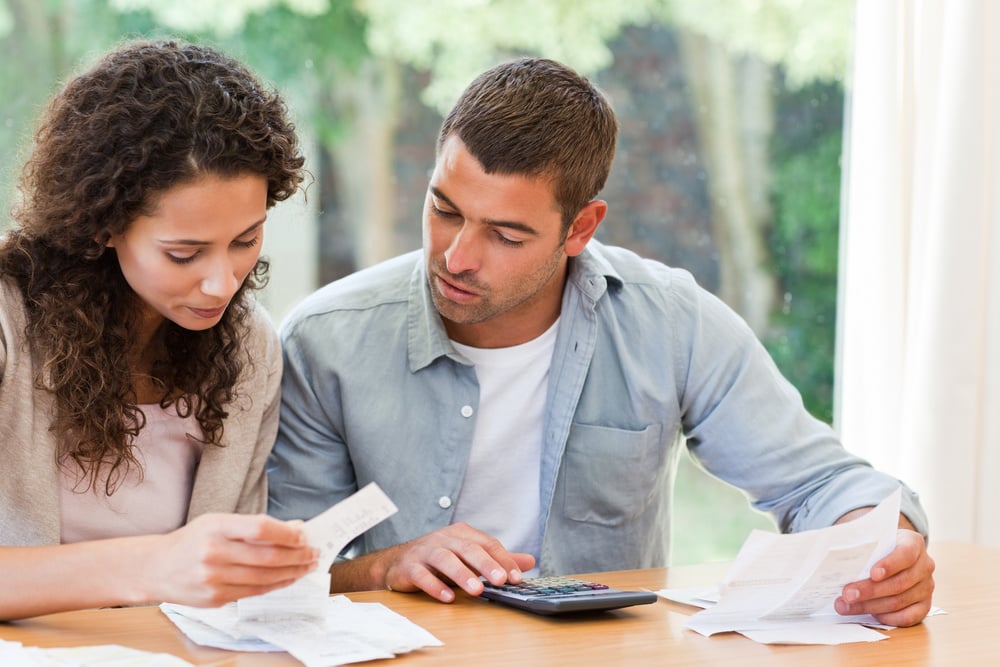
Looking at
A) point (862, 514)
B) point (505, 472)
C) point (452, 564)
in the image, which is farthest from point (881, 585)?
point (505, 472)

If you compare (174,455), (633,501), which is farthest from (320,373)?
(633,501)

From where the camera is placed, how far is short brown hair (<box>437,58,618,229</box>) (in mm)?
1830

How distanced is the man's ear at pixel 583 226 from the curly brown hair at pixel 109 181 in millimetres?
537

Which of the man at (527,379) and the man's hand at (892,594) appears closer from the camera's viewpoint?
the man's hand at (892,594)

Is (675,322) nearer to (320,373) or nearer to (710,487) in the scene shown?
(320,373)

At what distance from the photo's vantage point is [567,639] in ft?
4.48

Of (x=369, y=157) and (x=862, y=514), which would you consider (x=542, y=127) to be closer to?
(x=862, y=514)

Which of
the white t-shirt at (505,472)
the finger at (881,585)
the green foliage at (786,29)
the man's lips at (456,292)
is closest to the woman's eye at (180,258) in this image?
the man's lips at (456,292)

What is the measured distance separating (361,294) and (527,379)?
32 cm

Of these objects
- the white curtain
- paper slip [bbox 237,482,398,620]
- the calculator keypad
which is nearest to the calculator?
the calculator keypad

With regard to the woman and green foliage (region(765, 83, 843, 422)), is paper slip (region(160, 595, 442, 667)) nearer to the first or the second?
the woman

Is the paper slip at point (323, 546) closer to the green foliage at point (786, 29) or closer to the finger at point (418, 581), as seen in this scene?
the finger at point (418, 581)

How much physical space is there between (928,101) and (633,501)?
4.45ft

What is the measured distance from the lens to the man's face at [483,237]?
71.4 inches
